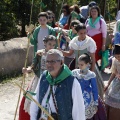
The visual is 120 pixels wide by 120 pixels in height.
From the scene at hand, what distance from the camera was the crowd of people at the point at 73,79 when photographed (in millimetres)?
3736

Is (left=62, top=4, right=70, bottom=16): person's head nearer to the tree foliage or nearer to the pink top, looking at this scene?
the tree foliage

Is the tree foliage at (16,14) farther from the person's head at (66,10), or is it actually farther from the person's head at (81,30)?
the person's head at (81,30)

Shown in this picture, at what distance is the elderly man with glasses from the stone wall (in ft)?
16.0

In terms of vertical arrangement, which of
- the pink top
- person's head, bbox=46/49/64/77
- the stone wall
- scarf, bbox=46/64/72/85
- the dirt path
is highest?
person's head, bbox=46/49/64/77

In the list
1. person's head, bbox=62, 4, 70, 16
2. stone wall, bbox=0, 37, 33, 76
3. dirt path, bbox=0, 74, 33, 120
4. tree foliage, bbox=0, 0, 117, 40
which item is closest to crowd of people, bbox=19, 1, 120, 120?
person's head, bbox=62, 4, 70, 16

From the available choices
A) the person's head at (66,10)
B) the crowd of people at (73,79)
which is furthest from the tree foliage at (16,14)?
the crowd of people at (73,79)

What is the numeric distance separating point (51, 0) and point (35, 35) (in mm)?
6838

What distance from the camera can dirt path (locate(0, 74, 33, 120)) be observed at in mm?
6527

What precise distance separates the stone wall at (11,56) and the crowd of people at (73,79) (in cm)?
107

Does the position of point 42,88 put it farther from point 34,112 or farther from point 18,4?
point 18,4

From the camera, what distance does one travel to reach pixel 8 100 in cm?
724

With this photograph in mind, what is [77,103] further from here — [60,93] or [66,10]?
[66,10]

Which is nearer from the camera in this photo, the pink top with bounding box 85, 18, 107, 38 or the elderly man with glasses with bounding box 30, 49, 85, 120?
the elderly man with glasses with bounding box 30, 49, 85, 120

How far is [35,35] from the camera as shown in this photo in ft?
22.5
